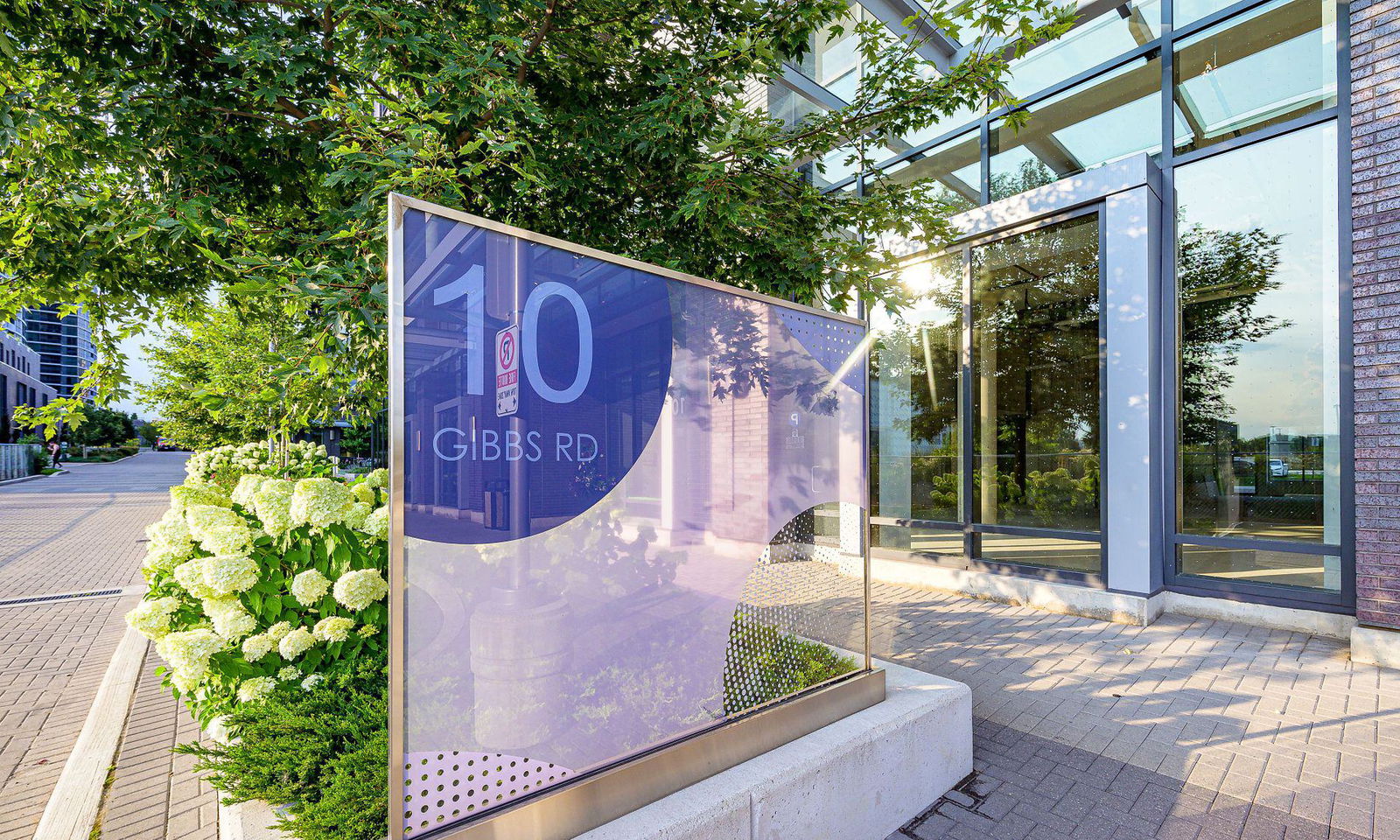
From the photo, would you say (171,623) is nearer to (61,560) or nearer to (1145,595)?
(1145,595)

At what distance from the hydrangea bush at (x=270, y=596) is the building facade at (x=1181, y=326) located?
13.2 feet

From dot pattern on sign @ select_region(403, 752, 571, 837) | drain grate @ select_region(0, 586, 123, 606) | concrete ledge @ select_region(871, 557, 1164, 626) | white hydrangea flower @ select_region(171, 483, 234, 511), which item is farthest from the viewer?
drain grate @ select_region(0, 586, 123, 606)

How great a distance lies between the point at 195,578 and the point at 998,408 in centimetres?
779

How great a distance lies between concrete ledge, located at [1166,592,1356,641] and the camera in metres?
5.56

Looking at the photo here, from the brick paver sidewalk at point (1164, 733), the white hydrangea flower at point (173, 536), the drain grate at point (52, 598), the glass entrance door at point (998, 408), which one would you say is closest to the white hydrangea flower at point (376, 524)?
the white hydrangea flower at point (173, 536)

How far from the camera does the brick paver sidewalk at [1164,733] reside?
304 cm

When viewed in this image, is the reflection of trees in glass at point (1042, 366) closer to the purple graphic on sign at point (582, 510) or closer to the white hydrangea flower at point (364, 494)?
the purple graphic on sign at point (582, 510)

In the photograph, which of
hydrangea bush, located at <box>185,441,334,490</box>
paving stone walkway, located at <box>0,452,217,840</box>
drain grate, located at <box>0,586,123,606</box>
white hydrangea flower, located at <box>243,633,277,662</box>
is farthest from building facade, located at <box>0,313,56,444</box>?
white hydrangea flower, located at <box>243,633,277,662</box>

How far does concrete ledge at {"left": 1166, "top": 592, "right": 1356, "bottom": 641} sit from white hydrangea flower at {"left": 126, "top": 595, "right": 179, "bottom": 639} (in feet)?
26.9

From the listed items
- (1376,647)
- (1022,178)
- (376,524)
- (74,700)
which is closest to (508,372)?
(376,524)

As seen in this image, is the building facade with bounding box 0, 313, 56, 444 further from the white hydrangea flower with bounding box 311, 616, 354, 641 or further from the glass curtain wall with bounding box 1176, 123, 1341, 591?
the glass curtain wall with bounding box 1176, 123, 1341, 591

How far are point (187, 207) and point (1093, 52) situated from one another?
872cm

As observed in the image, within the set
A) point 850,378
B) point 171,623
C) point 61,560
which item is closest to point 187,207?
point 171,623

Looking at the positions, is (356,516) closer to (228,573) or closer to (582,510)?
(228,573)
